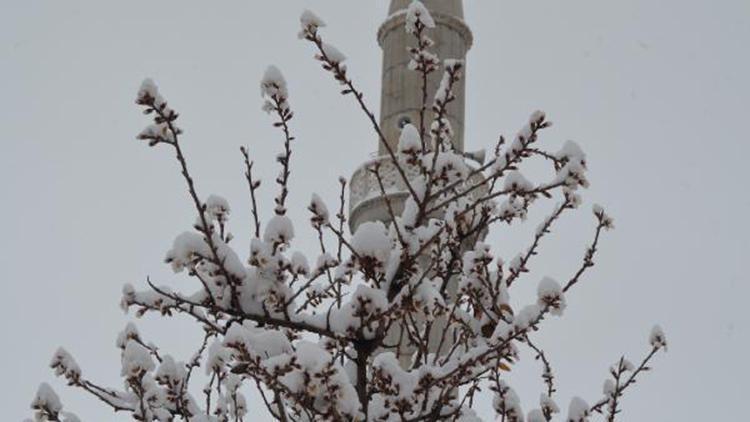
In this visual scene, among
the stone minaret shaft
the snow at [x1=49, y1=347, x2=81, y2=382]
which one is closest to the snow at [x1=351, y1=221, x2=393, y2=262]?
the snow at [x1=49, y1=347, x2=81, y2=382]

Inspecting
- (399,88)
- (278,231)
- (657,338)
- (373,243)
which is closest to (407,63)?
(399,88)

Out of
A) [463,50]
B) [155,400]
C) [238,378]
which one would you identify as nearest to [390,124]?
[463,50]

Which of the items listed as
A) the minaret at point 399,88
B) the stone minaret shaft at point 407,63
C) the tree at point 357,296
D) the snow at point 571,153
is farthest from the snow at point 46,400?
the stone minaret shaft at point 407,63

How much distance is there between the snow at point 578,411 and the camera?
5.87 metres

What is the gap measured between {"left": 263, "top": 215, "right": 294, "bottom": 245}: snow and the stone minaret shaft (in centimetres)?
1290

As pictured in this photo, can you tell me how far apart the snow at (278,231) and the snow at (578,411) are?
2.27m

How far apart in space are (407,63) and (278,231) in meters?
14.0

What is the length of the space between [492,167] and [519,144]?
0.22m

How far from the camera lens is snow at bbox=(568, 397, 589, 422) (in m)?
5.87

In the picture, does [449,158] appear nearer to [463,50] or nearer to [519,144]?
Result: [519,144]

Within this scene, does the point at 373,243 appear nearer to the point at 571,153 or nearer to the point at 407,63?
the point at 571,153

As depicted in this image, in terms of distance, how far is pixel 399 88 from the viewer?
17.9 m

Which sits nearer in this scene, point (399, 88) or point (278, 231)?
point (278, 231)

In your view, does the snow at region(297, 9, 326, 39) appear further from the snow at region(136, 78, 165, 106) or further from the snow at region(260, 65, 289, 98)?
the snow at region(136, 78, 165, 106)
